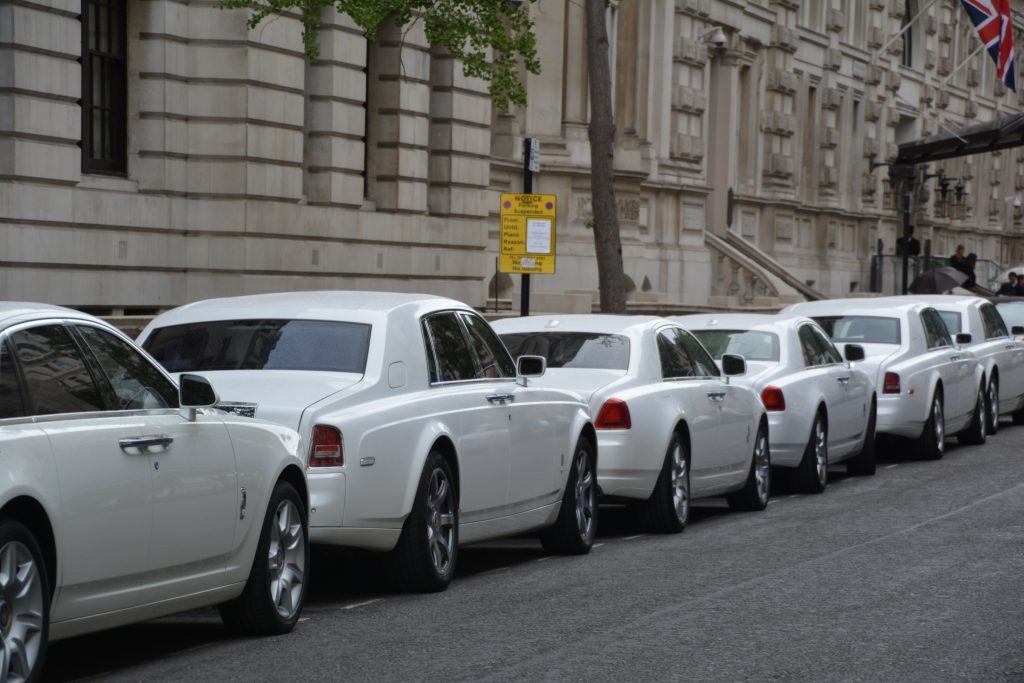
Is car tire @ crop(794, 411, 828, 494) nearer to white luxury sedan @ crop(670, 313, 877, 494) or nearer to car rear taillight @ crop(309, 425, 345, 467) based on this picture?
white luxury sedan @ crop(670, 313, 877, 494)

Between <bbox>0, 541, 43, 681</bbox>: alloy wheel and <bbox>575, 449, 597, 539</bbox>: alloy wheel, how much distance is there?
5.87 meters

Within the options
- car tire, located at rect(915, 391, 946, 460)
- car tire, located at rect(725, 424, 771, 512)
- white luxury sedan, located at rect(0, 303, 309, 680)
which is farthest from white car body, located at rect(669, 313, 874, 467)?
white luxury sedan, located at rect(0, 303, 309, 680)

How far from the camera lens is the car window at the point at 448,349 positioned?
10.6 m

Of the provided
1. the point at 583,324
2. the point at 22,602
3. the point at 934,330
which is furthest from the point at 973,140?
the point at 22,602

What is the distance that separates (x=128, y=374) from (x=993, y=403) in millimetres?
17873

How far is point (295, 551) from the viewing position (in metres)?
8.95

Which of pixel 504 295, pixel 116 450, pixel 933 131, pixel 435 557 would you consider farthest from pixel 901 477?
pixel 933 131

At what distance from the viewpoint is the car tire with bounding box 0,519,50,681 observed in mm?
6594

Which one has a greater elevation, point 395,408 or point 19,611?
point 395,408

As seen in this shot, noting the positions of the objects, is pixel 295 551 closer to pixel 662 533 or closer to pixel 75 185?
pixel 662 533

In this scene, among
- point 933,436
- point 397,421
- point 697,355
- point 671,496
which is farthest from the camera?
point 933,436

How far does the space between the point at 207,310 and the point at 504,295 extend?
77.1 ft

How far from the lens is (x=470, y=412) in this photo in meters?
10.7

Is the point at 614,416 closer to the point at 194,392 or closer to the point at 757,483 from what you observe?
the point at 757,483
